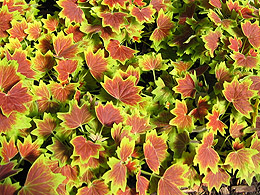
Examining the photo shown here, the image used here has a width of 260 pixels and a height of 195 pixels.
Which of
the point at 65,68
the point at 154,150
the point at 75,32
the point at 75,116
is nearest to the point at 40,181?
the point at 75,116

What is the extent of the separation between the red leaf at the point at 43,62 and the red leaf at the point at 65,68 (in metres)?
0.11

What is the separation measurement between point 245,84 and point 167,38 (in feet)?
2.58

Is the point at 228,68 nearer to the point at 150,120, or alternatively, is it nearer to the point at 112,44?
the point at 150,120

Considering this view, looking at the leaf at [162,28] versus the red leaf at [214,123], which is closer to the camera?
the red leaf at [214,123]

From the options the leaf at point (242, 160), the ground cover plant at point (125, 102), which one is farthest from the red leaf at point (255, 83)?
the leaf at point (242, 160)

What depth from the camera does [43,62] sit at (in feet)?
7.29

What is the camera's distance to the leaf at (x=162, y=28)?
2.49 meters

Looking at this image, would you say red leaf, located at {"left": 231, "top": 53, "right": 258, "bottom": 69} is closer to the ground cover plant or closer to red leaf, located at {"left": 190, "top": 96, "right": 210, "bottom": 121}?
the ground cover plant

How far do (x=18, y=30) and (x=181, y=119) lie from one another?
4.83 ft

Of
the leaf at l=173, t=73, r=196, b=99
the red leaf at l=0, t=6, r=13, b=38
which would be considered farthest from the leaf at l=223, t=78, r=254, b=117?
the red leaf at l=0, t=6, r=13, b=38

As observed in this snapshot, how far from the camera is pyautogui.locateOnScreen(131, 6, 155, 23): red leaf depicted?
2.41 meters

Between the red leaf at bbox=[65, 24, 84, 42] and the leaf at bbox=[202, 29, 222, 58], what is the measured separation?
3.19 ft

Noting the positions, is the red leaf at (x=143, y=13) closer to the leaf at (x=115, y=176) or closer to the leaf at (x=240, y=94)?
the leaf at (x=240, y=94)

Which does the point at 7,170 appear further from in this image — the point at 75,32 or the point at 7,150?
the point at 75,32
